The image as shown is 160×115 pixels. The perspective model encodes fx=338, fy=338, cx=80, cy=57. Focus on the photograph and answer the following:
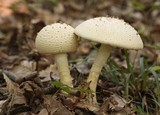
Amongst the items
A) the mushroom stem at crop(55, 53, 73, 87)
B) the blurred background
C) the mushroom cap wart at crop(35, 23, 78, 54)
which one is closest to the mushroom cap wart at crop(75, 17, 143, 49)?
the mushroom cap wart at crop(35, 23, 78, 54)

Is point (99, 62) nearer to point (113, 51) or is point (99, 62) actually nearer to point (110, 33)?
point (110, 33)

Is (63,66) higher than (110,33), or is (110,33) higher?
(110,33)

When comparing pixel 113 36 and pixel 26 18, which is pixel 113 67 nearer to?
pixel 113 36

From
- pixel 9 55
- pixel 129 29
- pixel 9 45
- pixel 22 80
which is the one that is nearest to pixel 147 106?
pixel 129 29

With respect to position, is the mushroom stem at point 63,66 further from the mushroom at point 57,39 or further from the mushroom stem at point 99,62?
the mushroom stem at point 99,62

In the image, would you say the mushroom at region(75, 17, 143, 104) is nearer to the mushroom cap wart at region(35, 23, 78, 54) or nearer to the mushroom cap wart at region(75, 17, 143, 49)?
the mushroom cap wart at region(75, 17, 143, 49)

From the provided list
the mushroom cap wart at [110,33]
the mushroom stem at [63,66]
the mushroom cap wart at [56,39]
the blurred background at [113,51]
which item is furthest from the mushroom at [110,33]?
the blurred background at [113,51]

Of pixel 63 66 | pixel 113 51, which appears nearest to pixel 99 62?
pixel 63 66
